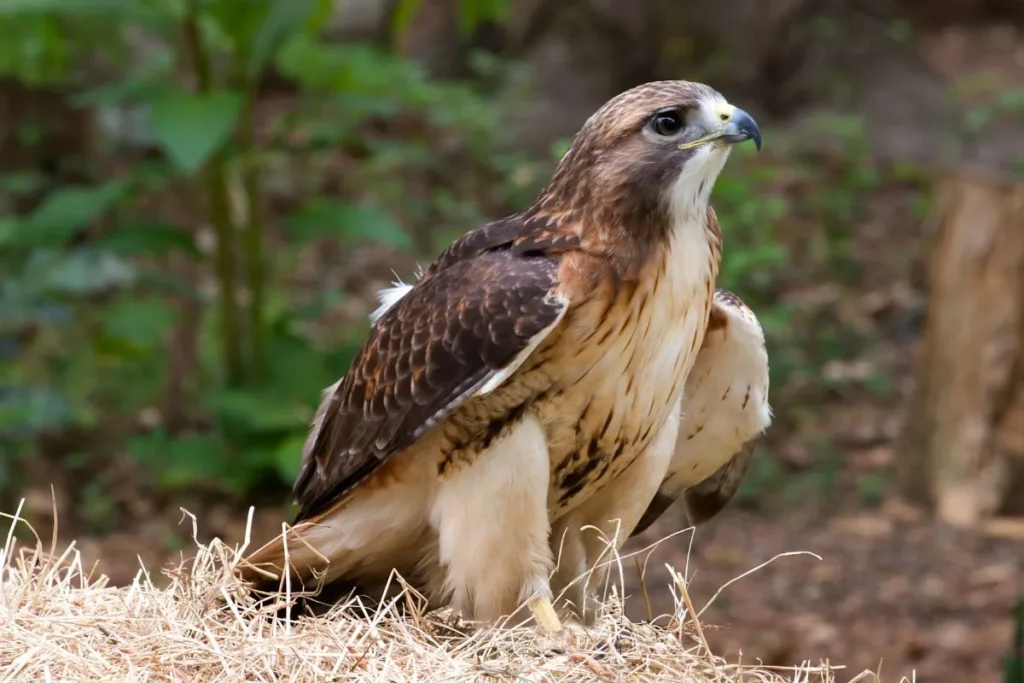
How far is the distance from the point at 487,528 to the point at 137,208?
4.36 meters

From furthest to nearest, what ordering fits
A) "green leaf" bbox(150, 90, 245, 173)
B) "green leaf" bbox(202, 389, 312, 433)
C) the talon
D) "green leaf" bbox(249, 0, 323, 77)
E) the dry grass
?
"green leaf" bbox(202, 389, 312, 433), "green leaf" bbox(249, 0, 323, 77), "green leaf" bbox(150, 90, 245, 173), the talon, the dry grass

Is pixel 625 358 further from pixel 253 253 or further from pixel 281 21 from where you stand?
pixel 253 253

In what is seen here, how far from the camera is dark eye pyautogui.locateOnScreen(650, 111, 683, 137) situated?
2.59 metres

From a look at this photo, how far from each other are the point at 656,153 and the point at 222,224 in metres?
2.70

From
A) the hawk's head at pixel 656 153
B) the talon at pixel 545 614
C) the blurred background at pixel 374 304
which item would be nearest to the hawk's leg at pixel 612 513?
the talon at pixel 545 614

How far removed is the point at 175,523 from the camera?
537 centimetres

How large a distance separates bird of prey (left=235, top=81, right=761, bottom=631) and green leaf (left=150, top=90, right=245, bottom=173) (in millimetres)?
1523

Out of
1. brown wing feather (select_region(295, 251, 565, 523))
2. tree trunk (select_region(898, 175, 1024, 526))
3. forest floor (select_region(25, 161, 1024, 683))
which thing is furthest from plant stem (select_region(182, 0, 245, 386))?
tree trunk (select_region(898, 175, 1024, 526))

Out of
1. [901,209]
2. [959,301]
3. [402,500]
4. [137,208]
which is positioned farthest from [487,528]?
[901,209]

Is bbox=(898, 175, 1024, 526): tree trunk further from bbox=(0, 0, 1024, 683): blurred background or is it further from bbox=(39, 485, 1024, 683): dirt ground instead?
bbox=(39, 485, 1024, 683): dirt ground

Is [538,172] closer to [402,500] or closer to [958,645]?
[958,645]

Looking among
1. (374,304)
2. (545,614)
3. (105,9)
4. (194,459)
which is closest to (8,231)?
(194,459)

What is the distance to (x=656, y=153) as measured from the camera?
8.48 ft

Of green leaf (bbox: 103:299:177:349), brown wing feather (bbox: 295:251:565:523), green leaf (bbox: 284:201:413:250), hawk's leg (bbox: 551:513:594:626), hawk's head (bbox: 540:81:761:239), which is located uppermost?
hawk's head (bbox: 540:81:761:239)
